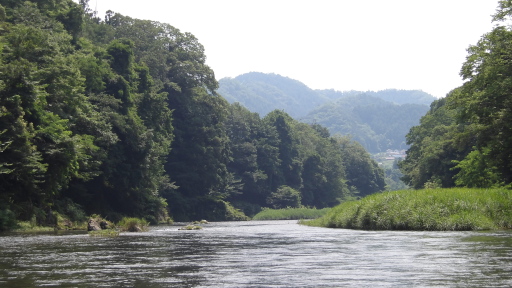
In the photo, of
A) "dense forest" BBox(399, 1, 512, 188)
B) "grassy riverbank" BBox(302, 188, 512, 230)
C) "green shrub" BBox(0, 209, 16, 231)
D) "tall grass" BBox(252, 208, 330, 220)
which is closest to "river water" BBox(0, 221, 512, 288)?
"grassy riverbank" BBox(302, 188, 512, 230)

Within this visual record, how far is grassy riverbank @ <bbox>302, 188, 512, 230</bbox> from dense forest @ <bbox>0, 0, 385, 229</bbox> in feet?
71.4

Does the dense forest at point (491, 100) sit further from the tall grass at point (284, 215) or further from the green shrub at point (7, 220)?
the tall grass at point (284, 215)

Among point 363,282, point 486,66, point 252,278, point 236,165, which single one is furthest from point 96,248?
point 236,165

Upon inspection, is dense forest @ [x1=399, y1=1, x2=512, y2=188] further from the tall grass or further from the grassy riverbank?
the tall grass

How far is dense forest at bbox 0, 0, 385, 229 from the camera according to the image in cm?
4303

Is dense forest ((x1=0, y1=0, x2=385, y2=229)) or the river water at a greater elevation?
dense forest ((x1=0, y1=0, x2=385, y2=229))

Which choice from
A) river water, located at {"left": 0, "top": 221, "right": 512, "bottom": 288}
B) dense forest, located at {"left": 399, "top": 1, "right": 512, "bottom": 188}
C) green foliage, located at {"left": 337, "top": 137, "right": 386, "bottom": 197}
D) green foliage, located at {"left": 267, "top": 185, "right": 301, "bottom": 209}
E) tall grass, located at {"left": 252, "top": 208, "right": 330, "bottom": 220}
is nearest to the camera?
river water, located at {"left": 0, "top": 221, "right": 512, "bottom": 288}

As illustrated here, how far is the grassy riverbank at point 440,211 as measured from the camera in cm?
3197

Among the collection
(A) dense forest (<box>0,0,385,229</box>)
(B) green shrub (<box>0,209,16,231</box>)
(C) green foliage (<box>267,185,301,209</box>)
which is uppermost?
(A) dense forest (<box>0,0,385,229</box>)

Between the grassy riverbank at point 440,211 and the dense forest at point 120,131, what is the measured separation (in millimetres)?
21774

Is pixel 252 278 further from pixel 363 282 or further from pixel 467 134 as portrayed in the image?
pixel 467 134

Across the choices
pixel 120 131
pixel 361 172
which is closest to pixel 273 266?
pixel 120 131

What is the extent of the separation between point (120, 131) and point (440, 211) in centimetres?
4120

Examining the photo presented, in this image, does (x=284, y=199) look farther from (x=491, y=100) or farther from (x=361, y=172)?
(x=491, y=100)
